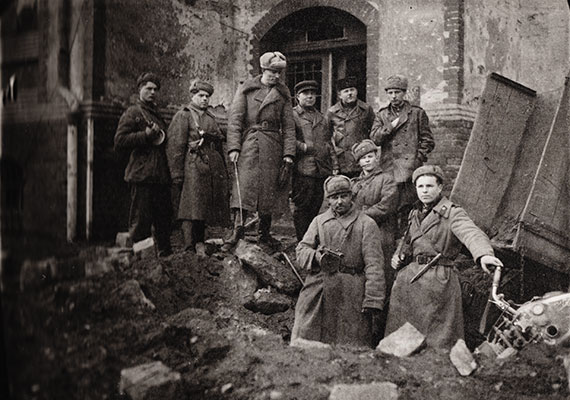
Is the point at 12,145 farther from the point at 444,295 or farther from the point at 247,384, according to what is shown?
the point at 444,295

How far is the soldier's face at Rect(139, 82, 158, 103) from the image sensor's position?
8.30 feet

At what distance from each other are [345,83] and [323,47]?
299 mm

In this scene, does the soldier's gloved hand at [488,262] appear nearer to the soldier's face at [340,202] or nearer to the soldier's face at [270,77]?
the soldier's face at [340,202]

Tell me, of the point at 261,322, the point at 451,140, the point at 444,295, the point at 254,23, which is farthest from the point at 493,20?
the point at 261,322

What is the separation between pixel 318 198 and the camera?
4.02 meters

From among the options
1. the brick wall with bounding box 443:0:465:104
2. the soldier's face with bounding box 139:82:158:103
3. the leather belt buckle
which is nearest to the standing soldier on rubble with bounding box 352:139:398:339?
the leather belt buckle

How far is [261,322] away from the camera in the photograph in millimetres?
2877

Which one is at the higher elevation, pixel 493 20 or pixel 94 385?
pixel 493 20

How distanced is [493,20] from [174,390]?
4.28 meters

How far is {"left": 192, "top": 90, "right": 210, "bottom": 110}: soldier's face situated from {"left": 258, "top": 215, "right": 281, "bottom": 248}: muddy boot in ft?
2.60

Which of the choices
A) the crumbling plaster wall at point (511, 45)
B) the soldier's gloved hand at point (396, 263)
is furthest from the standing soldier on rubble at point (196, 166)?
the crumbling plaster wall at point (511, 45)

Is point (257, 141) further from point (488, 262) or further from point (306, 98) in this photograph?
point (488, 262)

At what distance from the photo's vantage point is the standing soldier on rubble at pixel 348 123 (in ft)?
14.2

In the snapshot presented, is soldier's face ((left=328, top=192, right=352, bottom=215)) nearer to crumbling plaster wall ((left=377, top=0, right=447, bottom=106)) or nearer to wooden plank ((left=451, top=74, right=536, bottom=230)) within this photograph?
wooden plank ((left=451, top=74, right=536, bottom=230))
